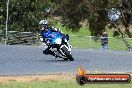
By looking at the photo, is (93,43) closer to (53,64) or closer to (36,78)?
(53,64)

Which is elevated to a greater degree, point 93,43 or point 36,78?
point 36,78

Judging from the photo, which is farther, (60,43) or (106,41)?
(106,41)

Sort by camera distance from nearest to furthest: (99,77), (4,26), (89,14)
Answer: (99,77)
(4,26)
(89,14)

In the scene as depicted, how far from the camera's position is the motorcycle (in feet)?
55.8

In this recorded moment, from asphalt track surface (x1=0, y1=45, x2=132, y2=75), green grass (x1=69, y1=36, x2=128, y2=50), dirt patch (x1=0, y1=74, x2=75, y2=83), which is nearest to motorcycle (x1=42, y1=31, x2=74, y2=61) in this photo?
asphalt track surface (x1=0, y1=45, x2=132, y2=75)

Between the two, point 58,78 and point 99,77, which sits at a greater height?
point 99,77

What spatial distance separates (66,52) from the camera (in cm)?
1811

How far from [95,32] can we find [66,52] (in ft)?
92.2

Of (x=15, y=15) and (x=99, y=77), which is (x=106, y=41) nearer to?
(x=15, y=15)

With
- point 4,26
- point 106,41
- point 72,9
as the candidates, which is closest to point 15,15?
point 4,26

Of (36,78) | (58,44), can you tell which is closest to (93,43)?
(58,44)

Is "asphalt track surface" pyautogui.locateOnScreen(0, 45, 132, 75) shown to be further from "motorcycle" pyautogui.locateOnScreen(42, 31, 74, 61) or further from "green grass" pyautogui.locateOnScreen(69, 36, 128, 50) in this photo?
"green grass" pyautogui.locateOnScreen(69, 36, 128, 50)

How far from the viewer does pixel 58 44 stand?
57.7 feet

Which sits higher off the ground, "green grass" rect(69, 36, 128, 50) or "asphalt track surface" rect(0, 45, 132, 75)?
"asphalt track surface" rect(0, 45, 132, 75)
